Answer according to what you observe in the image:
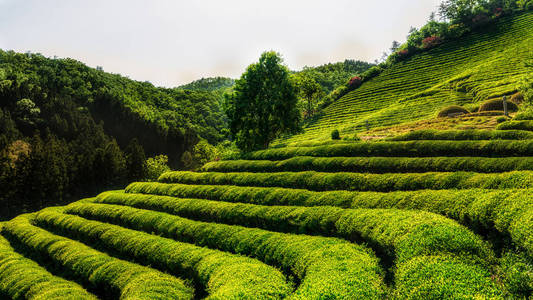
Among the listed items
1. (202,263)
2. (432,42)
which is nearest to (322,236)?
(202,263)

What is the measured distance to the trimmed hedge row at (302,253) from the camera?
28.5 ft

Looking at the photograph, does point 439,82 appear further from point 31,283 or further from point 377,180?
point 31,283

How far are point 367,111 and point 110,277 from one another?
5805 cm

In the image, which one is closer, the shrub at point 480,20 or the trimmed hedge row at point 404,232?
the trimmed hedge row at point 404,232

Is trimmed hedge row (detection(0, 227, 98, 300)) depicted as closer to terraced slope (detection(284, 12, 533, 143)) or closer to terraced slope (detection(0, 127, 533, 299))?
terraced slope (detection(0, 127, 533, 299))

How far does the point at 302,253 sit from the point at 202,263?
211 inches

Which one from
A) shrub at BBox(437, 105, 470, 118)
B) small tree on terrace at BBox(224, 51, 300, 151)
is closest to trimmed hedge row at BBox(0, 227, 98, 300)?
small tree on terrace at BBox(224, 51, 300, 151)

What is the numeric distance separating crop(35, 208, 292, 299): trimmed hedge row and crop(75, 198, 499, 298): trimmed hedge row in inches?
125

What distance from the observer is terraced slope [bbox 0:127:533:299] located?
28.2 feet

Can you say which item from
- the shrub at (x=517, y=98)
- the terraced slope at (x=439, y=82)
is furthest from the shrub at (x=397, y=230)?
the shrub at (x=517, y=98)

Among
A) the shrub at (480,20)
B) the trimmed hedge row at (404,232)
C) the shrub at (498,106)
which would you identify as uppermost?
the shrub at (480,20)

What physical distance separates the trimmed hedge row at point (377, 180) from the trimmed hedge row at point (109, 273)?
11304 mm

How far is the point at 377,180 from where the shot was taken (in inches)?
696

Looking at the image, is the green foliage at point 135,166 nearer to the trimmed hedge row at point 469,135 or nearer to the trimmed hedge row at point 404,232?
the trimmed hedge row at point 404,232
